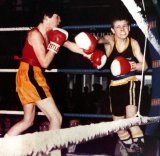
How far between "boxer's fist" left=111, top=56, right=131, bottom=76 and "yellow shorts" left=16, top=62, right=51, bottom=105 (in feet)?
0.99

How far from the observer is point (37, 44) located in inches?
55.6

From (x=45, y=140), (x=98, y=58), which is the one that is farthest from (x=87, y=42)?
(x=45, y=140)

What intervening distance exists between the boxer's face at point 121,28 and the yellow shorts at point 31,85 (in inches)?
15.2

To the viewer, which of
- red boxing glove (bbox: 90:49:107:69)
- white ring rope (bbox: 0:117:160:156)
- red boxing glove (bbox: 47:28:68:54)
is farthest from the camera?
red boxing glove (bbox: 90:49:107:69)

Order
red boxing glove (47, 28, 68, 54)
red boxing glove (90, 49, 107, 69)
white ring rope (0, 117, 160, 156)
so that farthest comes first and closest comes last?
red boxing glove (90, 49, 107, 69)
red boxing glove (47, 28, 68, 54)
white ring rope (0, 117, 160, 156)

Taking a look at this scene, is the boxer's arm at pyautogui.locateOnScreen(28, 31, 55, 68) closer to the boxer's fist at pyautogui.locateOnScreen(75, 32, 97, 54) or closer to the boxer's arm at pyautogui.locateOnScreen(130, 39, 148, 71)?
the boxer's fist at pyautogui.locateOnScreen(75, 32, 97, 54)

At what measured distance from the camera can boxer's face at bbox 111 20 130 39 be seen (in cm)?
148

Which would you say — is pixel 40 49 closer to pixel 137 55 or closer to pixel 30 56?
pixel 30 56

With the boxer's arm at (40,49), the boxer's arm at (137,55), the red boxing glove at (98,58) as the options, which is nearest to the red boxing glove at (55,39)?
the boxer's arm at (40,49)

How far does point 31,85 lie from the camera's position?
140 cm

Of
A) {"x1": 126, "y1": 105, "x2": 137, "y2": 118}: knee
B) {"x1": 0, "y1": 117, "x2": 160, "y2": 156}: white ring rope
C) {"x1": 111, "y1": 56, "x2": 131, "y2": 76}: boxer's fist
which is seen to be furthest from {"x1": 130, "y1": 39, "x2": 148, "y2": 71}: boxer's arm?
{"x1": 0, "y1": 117, "x2": 160, "y2": 156}: white ring rope

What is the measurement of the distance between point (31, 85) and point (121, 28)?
461mm

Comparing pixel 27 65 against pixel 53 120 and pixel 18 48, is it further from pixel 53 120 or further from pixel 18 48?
pixel 18 48

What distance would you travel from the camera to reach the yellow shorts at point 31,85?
140cm
